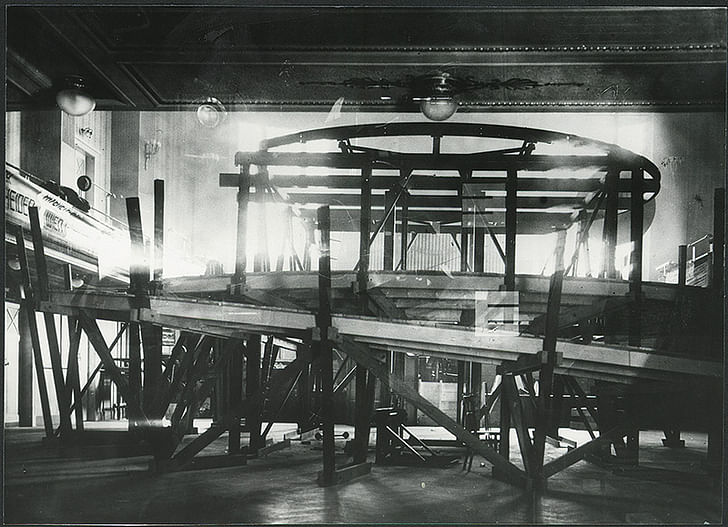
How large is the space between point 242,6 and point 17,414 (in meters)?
2.83

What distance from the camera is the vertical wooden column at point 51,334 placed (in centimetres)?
493

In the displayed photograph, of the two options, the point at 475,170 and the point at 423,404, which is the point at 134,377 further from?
the point at 475,170

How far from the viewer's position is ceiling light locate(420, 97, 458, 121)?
478 centimetres

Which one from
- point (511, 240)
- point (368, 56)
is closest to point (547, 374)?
point (511, 240)

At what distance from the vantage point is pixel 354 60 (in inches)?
184

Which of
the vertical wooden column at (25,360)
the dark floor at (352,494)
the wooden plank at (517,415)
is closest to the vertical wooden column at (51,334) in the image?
the vertical wooden column at (25,360)

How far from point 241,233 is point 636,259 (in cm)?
289

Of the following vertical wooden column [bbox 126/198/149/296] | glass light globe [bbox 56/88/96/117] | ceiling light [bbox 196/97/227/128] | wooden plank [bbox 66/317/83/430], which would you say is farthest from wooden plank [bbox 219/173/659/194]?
wooden plank [bbox 66/317/83/430]

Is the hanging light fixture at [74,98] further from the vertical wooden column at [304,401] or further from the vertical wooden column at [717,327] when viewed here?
the vertical wooden column at [717,327]

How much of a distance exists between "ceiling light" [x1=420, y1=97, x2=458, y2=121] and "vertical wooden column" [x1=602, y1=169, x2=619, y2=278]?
1.31 meters

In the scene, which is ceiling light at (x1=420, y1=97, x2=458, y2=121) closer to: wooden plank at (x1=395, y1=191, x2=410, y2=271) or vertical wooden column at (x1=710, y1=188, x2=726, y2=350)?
wooden plank at (x1=395, y1=191, x2=410, y2=271)

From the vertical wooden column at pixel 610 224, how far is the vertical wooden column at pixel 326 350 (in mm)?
2069

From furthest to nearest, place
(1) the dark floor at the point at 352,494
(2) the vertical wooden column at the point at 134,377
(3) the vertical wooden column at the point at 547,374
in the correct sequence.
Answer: (2) the vertical wooden column at the point at 134,377
(3) the vertical wooden column at the point at 547,374
(1) the dark floor at the point at 352,494

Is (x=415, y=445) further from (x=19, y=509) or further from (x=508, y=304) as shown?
(x=19, y=509)
